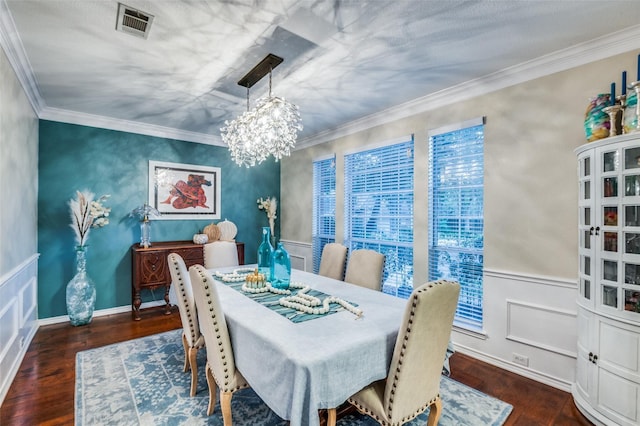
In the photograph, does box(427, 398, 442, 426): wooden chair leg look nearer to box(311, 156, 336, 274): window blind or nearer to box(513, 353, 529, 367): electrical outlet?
box(513, 353, 529, 367): electrical outlet

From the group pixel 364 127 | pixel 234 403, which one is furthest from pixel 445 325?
pixel 364 127

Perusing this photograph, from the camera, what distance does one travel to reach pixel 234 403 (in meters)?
2.18

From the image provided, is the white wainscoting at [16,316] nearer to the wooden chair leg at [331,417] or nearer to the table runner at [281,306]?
the table runner at [281,306]

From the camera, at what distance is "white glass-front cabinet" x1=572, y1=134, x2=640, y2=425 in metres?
1.83

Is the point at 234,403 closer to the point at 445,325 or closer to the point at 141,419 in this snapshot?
the point at 141,419

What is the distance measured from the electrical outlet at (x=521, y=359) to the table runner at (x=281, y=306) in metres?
1.70

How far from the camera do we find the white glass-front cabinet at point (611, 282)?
72.2 inches

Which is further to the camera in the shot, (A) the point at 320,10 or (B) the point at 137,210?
(B) the point at 137,210

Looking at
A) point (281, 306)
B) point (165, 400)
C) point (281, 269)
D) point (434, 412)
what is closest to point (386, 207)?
point (281, 269)

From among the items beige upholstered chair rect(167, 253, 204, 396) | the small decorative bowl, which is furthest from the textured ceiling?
the small decorative bowl

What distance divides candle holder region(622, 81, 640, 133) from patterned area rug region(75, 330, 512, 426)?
2.00m

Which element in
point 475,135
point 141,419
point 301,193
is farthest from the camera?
point 301,193

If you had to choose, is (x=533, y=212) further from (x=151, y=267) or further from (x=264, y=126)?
(x=151, y=267)

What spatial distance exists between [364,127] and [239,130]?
6.40 feet
